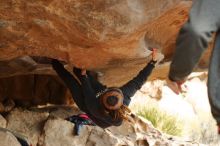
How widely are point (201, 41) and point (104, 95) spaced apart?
10.1ft

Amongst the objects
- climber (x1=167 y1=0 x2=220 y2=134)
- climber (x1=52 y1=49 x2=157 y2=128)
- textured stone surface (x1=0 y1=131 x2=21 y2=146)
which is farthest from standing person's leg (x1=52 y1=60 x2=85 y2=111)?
climber (x1=167 y1=0 x2=220 y2=134)

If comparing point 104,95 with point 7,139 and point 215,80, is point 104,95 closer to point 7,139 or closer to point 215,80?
point 7,139

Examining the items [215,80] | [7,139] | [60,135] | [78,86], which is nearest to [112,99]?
[78,86]

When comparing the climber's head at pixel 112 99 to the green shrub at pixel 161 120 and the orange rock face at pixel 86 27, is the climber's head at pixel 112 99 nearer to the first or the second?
the orange rock face at pixel 86 27

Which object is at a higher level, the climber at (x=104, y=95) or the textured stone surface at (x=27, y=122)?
the climber at (x=104, y=95)

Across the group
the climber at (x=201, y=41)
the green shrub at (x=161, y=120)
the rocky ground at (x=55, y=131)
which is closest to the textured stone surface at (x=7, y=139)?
the rocky ground at (x=55, y=131)

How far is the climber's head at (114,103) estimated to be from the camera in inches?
226

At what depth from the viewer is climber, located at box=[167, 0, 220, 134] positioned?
2.84m

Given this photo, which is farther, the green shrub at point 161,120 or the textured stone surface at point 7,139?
the green shrub at point 161,120

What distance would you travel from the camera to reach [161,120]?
12.0m

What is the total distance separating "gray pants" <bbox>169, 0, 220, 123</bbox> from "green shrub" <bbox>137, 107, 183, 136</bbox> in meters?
8.81

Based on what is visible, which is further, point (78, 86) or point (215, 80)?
point (78, 86)

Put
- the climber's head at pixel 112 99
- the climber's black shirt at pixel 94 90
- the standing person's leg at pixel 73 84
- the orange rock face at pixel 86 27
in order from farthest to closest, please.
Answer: the standing person's leg at pixel 73 84 < the climber's black shirt at pixel 94 90 < the climber's head at pixel 112 99 < the orange rock face at pixel 86 27

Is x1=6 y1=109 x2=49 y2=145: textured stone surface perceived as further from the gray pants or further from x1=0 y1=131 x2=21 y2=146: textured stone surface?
the gray pants
